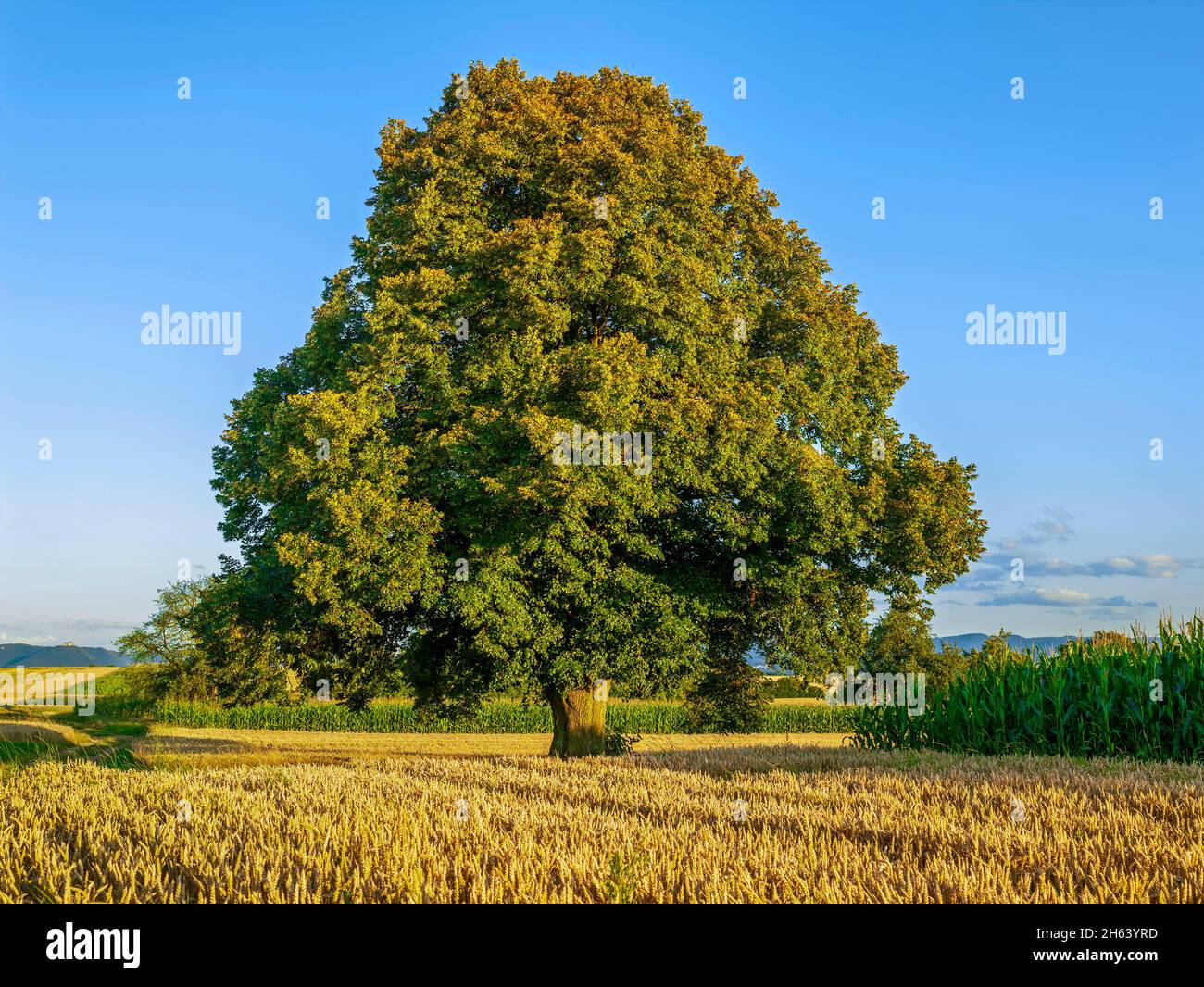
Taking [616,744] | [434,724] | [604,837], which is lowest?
[434,724]

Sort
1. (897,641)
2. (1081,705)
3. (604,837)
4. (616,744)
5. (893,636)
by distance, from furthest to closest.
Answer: (897,641), (893,636), (616,744), (1081,705), (604,837)

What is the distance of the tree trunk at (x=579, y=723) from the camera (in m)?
24.0

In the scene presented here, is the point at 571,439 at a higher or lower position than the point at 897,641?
higher

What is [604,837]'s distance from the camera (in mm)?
6984

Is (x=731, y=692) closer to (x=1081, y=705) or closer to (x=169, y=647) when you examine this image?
(x=1081, y=705)

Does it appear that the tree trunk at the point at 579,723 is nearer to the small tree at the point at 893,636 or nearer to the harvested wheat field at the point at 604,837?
the small tree at the point at 893,636

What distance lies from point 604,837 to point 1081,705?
14.9m

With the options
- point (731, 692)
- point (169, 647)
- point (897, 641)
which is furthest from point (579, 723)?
point (169, 647)

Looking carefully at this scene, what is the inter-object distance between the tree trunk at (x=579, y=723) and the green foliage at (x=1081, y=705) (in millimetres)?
7457

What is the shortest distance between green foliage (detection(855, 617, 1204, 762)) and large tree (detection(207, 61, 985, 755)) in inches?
156

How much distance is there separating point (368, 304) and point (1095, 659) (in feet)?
65.9
